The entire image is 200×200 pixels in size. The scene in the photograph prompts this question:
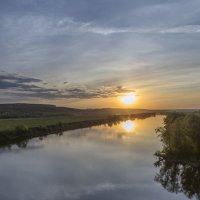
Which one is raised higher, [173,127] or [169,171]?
[173,127]

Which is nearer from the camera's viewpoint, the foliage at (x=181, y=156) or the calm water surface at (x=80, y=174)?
the calm water surface at (x=80, y=174)

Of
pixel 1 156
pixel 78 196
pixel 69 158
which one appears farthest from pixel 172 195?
pixel 1 156

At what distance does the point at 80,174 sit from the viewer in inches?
1218

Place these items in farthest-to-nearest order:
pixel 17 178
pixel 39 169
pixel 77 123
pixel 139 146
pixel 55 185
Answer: pixel 77 123 < pixel 139 146 < pixel 39 169 < pixel 17 178 < pixel 55 185

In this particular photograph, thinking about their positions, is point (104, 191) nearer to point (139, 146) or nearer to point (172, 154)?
point (172, 154)

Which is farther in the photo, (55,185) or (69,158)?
(69,158)

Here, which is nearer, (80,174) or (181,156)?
(80,174)

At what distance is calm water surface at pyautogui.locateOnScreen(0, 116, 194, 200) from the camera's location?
2456 centimetres

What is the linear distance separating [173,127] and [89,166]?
851 cm

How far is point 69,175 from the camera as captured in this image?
30500mm

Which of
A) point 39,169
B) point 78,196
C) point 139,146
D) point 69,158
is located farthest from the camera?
point 139,146

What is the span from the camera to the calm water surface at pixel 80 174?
2456 centimetres

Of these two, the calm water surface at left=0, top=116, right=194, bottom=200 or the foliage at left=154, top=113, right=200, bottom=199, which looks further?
the foliage at left=154, top=113, right=200, bottom=199

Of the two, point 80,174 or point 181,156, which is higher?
point 181,156
